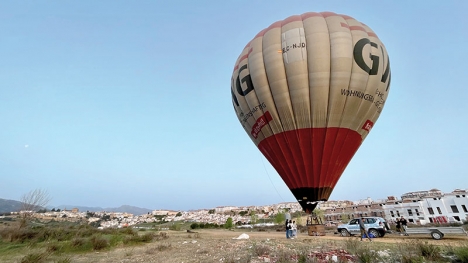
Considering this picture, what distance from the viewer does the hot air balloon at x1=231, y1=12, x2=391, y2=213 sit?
14250 mm

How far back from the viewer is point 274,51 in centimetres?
1537

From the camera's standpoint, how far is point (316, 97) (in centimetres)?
1427

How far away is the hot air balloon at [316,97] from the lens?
14.2m

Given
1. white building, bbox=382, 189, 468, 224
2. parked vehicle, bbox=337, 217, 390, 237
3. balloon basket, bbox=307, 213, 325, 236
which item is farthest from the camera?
white building, bbox=382, 189, 468, 224

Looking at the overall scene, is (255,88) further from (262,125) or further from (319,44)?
(319,44)

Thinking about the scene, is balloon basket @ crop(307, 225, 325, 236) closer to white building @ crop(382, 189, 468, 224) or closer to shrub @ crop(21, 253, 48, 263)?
shrub @ crop(21, 253, 48, 263)

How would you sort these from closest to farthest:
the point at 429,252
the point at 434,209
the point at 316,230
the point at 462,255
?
the point at 462,255
the point at 429,252
the point at 316,230
the point at 434,209

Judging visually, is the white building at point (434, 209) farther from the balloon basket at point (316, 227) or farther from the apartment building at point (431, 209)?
the balloon basket at point (316, 227)

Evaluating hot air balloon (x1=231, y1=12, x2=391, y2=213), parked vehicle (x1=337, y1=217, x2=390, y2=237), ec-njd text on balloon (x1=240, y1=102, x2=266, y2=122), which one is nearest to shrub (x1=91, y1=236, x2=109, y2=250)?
hot air balloon (x1=231, y1=12, x2=391, y2=213)

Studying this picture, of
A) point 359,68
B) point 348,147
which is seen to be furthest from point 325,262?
point 359,68

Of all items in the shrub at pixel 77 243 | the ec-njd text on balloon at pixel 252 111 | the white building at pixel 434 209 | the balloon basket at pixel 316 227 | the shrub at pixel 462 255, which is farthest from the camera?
the white building at pixel 434 209

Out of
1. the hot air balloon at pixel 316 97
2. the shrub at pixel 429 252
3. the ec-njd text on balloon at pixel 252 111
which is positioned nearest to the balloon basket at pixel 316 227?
the hot air balloon at pixel 316 97

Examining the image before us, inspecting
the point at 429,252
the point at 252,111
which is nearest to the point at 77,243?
the point at 252,111

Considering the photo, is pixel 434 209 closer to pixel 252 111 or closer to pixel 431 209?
pixel 431 209
